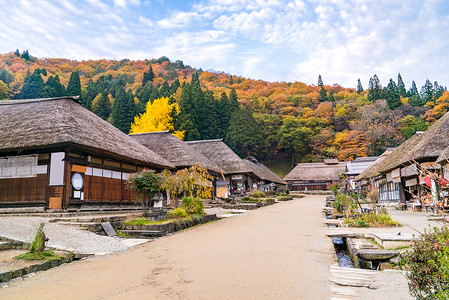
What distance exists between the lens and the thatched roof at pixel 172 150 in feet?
68.0

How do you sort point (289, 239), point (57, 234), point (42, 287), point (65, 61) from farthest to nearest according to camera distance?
1. point (65, 61)
2. point (289, 239)
3. point (57, 234)
4. point (42, 287)

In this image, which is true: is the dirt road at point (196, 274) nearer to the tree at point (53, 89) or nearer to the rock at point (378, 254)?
the rock at point (378, 254)

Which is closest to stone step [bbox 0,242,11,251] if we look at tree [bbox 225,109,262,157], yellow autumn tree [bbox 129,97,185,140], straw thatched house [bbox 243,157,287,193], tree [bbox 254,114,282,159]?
straw thatched house [bbox 243,157,287,193]

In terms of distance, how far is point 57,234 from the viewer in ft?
23.8

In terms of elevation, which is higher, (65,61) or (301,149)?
(65,61)

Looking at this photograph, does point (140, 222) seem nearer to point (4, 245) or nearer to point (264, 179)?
point (4, 245)

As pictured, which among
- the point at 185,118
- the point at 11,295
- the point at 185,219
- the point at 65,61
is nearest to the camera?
the point at 11,295

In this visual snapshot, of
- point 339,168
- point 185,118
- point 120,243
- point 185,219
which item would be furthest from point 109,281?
point 339,168

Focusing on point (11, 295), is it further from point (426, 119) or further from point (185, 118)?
point (426, 119)

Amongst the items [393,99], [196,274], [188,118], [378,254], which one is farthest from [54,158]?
[393,99]

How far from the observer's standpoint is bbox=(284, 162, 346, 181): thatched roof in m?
46.3

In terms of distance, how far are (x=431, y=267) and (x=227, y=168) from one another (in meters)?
25.1

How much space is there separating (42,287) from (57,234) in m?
3.38

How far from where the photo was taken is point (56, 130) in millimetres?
11438
